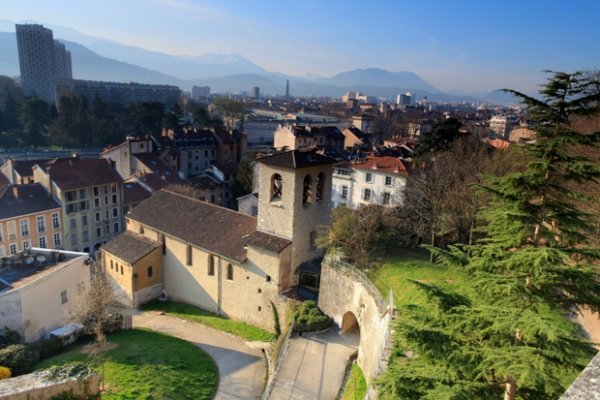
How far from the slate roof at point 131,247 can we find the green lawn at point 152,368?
774 centimetres

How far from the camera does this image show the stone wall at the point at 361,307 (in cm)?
1800

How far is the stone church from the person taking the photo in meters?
27.0

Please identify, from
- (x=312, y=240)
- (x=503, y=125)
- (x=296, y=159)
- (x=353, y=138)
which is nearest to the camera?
(x=296, y=159)

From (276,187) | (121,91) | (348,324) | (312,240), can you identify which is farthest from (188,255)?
(121,91)

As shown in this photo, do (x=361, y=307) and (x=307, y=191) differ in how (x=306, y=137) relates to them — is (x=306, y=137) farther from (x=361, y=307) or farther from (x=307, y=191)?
(x=361, y=307)

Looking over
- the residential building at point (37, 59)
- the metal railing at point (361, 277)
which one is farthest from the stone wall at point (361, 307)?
the residential building at point (37, 59)

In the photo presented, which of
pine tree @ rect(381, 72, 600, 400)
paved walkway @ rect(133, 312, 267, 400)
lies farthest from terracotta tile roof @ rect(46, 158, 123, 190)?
pine tree @ rect(381, 72, 600, 400)

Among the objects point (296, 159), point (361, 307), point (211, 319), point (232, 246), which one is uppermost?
point (296, 159)

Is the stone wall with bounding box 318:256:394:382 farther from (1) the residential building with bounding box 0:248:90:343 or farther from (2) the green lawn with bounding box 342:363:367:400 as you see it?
(1) the residential building with bounding box 0:248:90:343

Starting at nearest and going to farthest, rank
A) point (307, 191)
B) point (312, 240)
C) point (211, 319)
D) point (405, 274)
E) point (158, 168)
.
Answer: point (405, 274) < point (307, 191) < point (312, 240) < point (211, 319) < point (158, 168)

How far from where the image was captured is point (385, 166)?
146ft

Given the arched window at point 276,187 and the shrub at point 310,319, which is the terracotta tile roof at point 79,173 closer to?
the arched window at point 276,187

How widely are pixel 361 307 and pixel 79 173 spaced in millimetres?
38143

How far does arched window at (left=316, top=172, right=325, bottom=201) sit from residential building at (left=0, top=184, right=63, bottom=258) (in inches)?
1190
